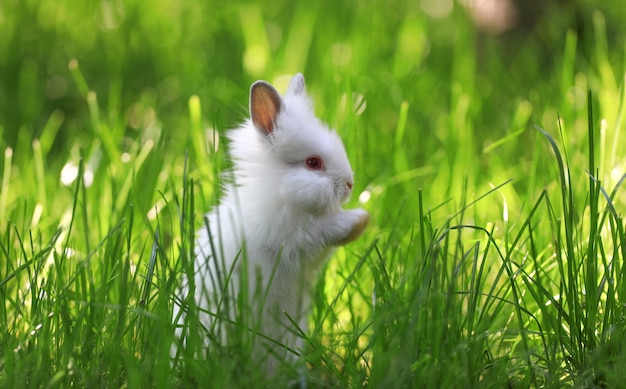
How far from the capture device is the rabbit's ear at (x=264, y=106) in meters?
2.52

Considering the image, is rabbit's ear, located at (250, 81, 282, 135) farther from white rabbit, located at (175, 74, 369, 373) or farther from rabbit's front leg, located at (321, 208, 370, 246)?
rabbit's front leg, located at (321, 208, 370, 246)

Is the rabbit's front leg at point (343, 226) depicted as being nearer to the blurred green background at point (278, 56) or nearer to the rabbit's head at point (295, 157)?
the rabbit's head at point (295, 157)

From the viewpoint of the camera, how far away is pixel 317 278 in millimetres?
2758

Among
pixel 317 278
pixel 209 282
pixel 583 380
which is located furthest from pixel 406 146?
pixel 583 380

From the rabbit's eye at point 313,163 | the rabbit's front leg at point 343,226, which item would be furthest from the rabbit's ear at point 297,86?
the rabbit's front leg at point 343,226

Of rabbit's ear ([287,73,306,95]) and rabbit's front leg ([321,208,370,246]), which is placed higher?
rabbit's ear ([287,73,306,95])

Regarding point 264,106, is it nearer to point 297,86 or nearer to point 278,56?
point 297,86

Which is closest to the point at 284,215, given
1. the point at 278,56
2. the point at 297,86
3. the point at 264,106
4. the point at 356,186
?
the point at 264,106

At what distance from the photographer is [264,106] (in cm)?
255

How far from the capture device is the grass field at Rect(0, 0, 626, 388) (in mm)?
2188

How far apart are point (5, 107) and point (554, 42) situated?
3387 mm

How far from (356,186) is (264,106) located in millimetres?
968

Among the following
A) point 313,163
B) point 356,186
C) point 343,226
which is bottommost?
point 343,226

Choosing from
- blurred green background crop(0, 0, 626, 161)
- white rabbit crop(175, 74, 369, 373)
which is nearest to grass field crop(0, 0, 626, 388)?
blurred green background crop(0, 0, 626, 161)
